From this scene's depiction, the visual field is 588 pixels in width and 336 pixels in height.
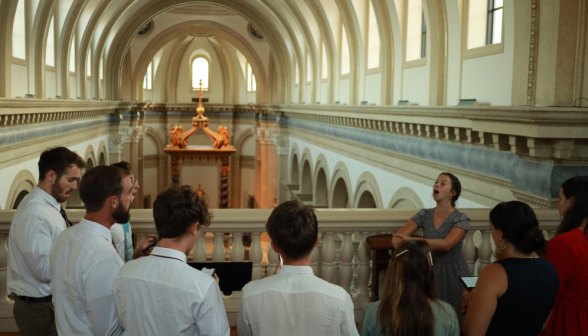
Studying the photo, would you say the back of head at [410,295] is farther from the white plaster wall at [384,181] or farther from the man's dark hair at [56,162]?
the white plaster wall at [384,181]

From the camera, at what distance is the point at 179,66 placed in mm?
34906

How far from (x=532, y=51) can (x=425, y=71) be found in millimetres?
3577

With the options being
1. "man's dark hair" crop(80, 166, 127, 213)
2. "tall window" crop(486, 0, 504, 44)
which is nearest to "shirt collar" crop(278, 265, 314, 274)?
"man's dark hair" crop(80, 166, 127, 213)

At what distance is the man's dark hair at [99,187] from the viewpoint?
269 centimetres

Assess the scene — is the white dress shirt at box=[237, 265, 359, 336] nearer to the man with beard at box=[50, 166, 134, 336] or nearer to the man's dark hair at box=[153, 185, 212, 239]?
the man's dark hair at box=[153, 185, 212, 239]

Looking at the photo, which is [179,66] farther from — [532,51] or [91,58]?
[532,51]

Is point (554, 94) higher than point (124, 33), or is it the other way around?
point (124, 33)

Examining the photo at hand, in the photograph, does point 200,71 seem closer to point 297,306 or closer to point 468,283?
point 468,283

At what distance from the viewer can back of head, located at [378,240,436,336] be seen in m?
2.44

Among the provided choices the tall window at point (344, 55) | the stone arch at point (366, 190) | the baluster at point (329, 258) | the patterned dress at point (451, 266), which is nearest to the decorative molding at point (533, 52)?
the patterned dress at point (451, 266)

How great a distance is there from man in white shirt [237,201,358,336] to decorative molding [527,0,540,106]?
4680 mm

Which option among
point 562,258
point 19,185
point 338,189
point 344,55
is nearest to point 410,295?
point 562,258

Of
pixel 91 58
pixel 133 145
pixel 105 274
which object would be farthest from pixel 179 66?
pixel 105 274

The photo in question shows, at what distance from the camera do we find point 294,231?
7.90ft
